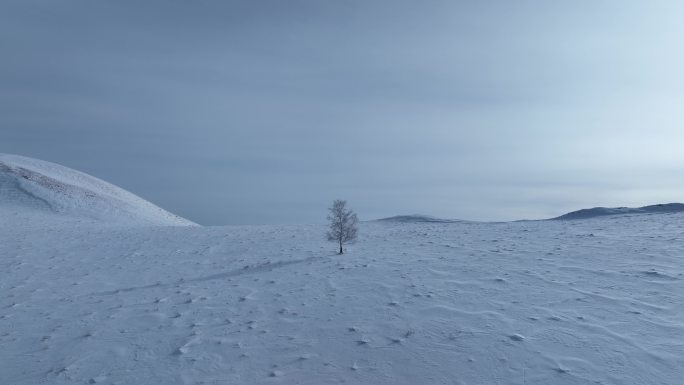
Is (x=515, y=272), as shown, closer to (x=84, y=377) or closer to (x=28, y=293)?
(x=84, y=377)

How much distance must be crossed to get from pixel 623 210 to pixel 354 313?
2414 cm

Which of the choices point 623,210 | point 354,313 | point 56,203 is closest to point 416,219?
point 623,210

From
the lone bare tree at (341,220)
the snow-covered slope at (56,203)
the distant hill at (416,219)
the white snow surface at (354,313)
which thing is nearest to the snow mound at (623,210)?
the distant hill at (416,219)

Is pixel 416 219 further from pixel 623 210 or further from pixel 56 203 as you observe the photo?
pixel 56 203

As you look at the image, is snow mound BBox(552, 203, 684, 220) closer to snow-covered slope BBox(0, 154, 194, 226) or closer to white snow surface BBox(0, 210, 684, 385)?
white snow surface BBox(0, 210, 684, 385)

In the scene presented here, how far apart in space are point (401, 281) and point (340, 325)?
11.3 ft

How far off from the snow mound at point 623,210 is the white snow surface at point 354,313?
29.6ft

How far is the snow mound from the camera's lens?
27.5m

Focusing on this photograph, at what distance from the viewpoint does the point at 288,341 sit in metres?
9.83

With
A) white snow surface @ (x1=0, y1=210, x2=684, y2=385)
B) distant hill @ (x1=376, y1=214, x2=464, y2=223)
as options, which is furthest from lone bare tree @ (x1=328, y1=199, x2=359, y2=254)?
distant hill @ (x1=376, y1=214, x2=464, y2=223)

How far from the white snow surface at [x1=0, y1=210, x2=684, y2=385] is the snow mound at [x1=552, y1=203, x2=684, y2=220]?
29.6ft

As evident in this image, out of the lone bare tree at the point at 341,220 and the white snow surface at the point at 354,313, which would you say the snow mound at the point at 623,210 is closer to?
the white snow surface at the point at 354,313

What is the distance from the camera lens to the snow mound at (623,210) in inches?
1083

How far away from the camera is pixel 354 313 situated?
11.2 m
